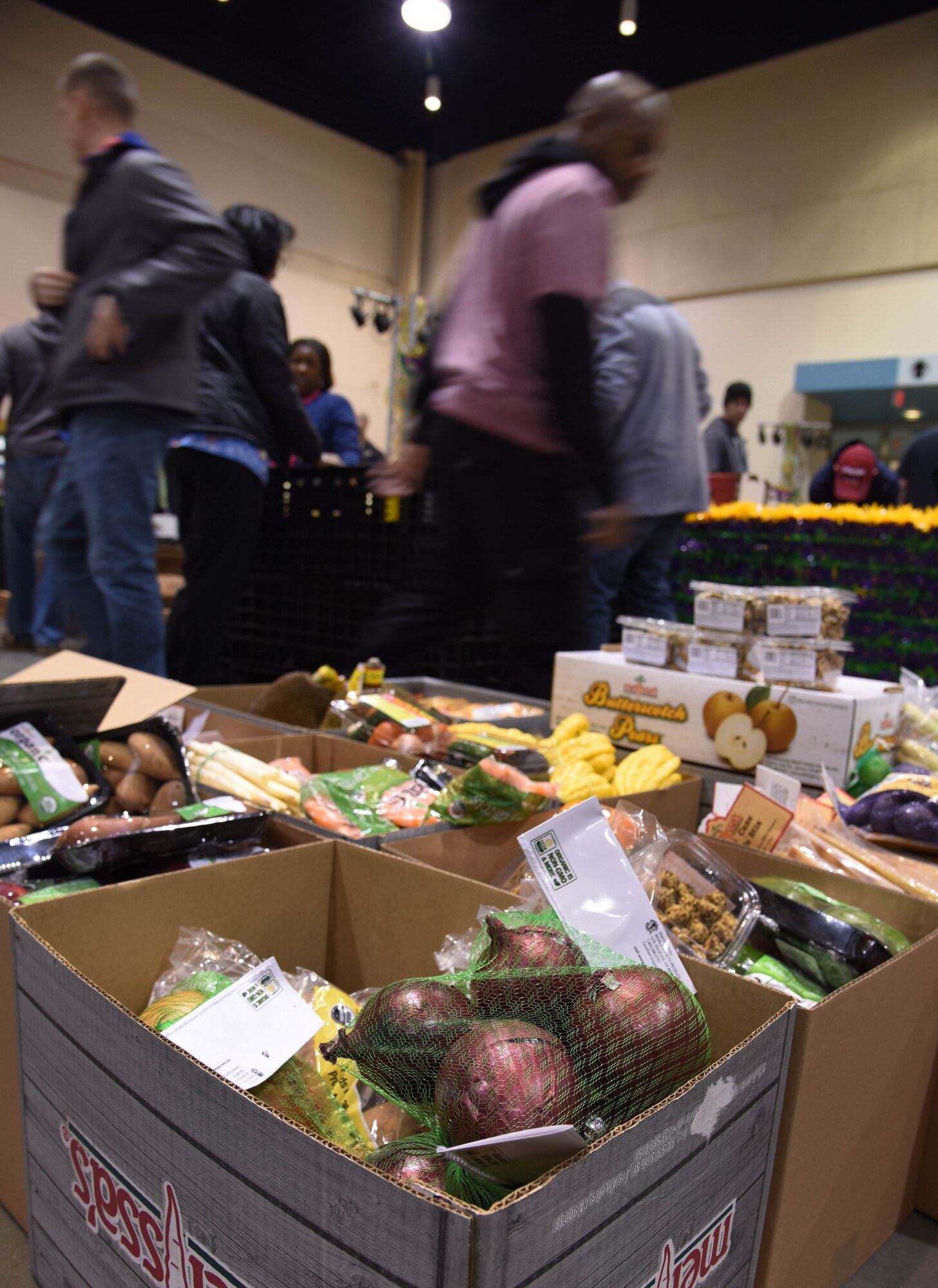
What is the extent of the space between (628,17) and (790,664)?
727cm

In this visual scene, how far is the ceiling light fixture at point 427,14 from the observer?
586 cm

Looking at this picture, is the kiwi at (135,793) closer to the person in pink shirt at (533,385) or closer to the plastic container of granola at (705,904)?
the plastic container of granola at (705,904)

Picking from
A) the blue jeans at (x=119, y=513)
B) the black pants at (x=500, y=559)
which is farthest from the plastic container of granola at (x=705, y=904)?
the blue jeans at (x=119, y=513)

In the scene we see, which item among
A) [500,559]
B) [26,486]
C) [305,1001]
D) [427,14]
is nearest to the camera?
[305,1001]

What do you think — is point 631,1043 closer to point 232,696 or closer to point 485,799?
point 485,799

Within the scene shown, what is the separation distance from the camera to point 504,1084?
25.7 inches

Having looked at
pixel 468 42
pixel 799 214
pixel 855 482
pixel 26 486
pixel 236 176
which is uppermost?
pixel 468 42

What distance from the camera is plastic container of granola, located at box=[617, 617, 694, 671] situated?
226 centimetres

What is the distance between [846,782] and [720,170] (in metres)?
9.16

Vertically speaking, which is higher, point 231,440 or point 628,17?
point 628,17

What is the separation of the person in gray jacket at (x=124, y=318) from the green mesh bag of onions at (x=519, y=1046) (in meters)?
2.09

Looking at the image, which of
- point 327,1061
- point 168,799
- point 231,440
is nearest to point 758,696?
point 168,799

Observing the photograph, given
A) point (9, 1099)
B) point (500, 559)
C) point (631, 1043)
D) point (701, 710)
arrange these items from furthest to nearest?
1. point (500, 559)
2. point (701, 710)
3. point (9, 1099)
4. point (631, 1043)

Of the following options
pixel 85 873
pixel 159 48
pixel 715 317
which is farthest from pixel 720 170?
pixel 85 873
